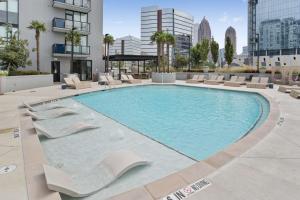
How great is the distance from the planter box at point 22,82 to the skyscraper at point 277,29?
285ft

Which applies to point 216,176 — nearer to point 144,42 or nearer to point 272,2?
point 272,2

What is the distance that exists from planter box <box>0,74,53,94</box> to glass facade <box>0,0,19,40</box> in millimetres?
5710

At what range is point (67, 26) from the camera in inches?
1102

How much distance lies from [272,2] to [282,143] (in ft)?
376

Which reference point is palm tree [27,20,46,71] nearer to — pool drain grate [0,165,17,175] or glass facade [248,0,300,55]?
pool drain grate [0,165,17,175]

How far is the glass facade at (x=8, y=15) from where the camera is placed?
23578mm

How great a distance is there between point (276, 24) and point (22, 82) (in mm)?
106159

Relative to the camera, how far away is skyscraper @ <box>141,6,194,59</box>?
561 ft

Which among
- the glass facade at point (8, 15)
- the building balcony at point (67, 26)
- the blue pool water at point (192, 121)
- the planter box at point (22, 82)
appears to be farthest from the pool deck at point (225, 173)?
the building balcony at point (67, 26)

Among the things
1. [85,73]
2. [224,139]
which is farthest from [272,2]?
[224,139]

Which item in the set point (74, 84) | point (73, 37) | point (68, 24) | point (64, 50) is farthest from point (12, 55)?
point (68, 24)

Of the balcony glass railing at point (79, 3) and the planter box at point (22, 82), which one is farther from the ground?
the balcony glass railing at point (79, 3)

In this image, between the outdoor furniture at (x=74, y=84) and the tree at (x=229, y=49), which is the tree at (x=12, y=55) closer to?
the outdoor furniture at (x=74, y=84)

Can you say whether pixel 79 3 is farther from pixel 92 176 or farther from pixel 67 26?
pixel 92 176
